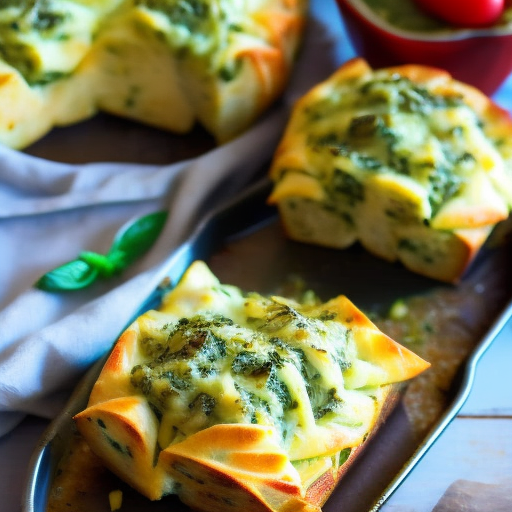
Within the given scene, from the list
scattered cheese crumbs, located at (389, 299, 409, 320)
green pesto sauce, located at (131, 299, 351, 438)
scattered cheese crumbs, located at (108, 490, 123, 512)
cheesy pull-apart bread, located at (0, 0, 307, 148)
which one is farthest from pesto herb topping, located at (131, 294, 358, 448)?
cheesy pull-apart bread, located at (0, 0, 307, 148)

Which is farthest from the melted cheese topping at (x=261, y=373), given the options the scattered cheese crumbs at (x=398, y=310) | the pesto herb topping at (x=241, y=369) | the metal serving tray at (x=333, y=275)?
the scattered cheese crumbs at (x=398, y=310)

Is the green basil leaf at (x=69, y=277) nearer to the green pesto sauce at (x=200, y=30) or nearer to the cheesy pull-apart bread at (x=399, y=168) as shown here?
the cheesy pull-apart bread at (x=399, y=168)

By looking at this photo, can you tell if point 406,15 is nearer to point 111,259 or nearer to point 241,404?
point 111,259

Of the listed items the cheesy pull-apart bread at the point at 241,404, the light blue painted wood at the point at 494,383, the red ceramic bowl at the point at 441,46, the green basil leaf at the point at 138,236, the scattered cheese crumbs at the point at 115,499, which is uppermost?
the red ceramic bowl at the point at 441,46

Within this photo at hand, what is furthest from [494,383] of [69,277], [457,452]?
[69,277]

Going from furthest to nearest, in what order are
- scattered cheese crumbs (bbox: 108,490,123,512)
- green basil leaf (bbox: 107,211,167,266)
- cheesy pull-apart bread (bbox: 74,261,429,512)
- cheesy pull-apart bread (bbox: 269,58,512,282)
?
green basil leaf (bbox: 107,211,167,266)
cheesy pull-apart bread (bbox: 269,58,512,282)
scattered cheese crumbs (bbox: 108,490,123,512)
cheesy pull-apart bread (bbox: 74,261,429,512)

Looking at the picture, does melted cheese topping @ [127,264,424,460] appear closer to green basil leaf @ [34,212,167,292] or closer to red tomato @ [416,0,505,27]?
green basil leaf @ [34,212,167,292]


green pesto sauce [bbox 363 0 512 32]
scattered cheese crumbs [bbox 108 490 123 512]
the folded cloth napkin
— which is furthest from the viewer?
green pesto sauce [bbox 363 0 512 32]
